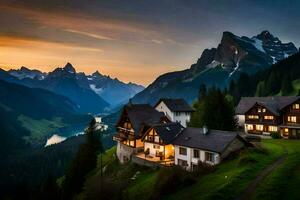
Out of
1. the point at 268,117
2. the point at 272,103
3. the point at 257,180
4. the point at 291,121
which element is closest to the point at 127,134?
the point at 268,117

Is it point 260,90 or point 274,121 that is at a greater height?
point 260,90

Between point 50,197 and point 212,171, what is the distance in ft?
213

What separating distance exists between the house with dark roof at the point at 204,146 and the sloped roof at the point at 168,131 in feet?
8.61

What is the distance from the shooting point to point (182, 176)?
49594mm

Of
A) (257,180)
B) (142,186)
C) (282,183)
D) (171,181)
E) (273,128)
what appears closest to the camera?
(282,183)

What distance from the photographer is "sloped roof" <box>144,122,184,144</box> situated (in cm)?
7388

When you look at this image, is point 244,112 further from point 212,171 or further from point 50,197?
point 50,197

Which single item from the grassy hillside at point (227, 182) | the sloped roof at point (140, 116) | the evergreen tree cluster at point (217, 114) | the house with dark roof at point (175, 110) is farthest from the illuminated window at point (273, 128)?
the sloped roof at point (140, 116)

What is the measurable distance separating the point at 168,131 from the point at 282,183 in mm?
37980

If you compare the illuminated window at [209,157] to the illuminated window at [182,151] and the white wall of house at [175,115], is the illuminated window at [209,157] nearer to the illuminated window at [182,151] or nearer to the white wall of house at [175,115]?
the illuminated window at [182,151]

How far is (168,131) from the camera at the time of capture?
75812 mm

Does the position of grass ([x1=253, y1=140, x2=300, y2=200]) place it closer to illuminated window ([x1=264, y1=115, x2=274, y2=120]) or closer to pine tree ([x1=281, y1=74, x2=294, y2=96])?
illuminated window ([x1=264, y1=115, x2=274, y2=120])

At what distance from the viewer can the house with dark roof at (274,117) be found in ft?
302

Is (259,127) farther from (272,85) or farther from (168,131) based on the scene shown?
(272,85)
